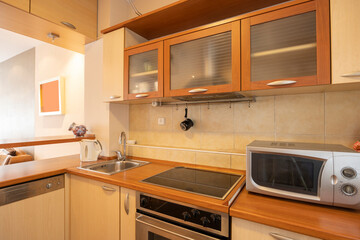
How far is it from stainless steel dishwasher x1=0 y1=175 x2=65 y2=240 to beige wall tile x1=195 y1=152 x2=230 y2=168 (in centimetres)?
119

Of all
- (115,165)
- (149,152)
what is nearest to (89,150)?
(115,165)

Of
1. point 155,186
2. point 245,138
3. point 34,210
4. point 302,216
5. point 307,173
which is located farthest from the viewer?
point 245,138

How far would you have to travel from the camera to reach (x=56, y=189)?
1.46 metres

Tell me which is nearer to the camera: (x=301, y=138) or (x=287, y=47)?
(x=287, y=47)

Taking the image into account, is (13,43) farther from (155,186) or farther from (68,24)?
(155,186)

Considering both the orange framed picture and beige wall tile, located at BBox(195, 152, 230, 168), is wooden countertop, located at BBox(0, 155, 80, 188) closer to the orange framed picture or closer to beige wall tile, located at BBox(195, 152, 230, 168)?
beige wall tile, located at BBox(195, 152, 230, 168)

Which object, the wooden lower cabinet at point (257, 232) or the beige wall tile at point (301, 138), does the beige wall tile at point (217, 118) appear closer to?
the beige wall tile at point (301, 138)

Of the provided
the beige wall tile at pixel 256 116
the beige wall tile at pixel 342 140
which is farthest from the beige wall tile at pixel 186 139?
the beige wall tile at pixel 342 140

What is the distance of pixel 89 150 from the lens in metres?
1.77

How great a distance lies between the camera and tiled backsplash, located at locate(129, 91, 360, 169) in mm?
1161

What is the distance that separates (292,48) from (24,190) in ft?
6.68

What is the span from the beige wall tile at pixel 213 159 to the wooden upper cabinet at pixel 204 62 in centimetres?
57

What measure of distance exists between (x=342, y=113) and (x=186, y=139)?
117cm

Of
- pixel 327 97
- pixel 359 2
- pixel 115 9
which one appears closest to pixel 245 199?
pixel 327 97
